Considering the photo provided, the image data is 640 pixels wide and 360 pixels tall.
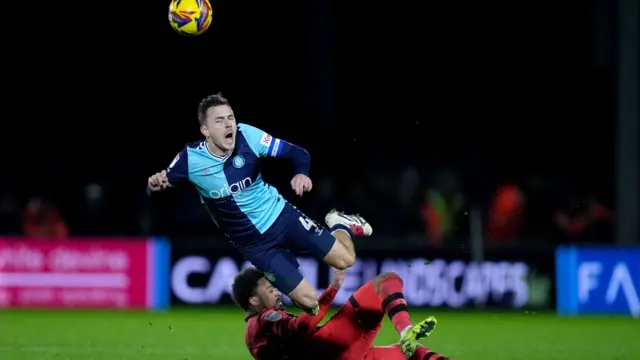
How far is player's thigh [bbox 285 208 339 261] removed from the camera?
31.5 feet

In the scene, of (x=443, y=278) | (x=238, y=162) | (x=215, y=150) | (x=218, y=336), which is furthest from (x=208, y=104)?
(x=443, y=278)

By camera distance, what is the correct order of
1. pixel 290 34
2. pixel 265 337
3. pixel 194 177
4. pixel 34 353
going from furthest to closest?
pixel 290 34
pixel 34 353
pixel 194 177
pixel 265 337

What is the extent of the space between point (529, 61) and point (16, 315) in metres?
16.4

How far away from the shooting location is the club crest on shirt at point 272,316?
8.37 metres

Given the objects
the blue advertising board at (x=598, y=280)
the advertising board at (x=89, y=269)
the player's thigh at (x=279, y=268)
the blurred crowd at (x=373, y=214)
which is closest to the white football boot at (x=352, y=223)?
the player's thigh at (x=279, y=268)

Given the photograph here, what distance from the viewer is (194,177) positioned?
9445mm

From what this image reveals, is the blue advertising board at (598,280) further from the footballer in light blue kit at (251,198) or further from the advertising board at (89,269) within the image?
the footballer in light blue kit at (251,198)

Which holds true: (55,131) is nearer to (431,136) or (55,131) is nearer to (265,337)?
(431,136)

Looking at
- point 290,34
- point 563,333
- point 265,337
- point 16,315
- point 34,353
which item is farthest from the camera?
point 290,34

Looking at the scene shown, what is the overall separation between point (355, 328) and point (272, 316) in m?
0.59

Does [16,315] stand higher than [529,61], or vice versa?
[529,61]

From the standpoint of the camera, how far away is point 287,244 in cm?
973

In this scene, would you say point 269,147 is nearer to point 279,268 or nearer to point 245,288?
point 279,268

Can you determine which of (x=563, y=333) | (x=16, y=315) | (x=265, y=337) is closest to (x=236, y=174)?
(x=265, y=337)
